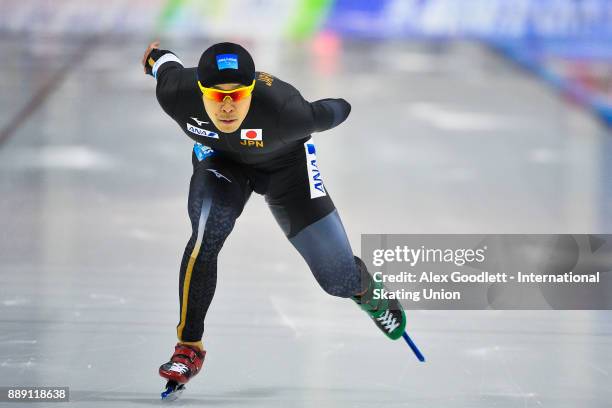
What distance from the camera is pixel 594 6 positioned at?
13617mm

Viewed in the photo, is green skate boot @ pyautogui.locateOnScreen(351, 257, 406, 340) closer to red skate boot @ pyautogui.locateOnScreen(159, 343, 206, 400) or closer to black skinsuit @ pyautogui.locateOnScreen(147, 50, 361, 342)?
black skinsuit @ pyautogui.locateOnScreen(147, 50, 361, 342)

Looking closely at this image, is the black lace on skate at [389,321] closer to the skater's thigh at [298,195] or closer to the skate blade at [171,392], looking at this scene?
the skater's thigh at [298,195]

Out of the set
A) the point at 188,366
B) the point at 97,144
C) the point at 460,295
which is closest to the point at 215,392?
the point at 188,366

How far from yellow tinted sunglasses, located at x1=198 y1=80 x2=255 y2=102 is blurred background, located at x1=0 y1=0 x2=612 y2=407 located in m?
1.13

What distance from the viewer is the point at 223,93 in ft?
15.4

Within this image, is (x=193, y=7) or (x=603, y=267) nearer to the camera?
(x=603, y=267)

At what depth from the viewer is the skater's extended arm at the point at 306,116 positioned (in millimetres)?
4910

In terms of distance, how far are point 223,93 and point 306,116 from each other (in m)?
0.37

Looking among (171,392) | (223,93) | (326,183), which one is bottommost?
(171,392)

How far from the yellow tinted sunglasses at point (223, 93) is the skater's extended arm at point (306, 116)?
215 mm

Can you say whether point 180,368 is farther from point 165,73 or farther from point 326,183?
point 326,183

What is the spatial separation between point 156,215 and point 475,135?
3288 millimetres

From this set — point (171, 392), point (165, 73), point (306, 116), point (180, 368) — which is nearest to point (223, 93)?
point (306, 116)

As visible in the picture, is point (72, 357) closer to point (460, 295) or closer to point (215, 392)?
point (215, 392)
